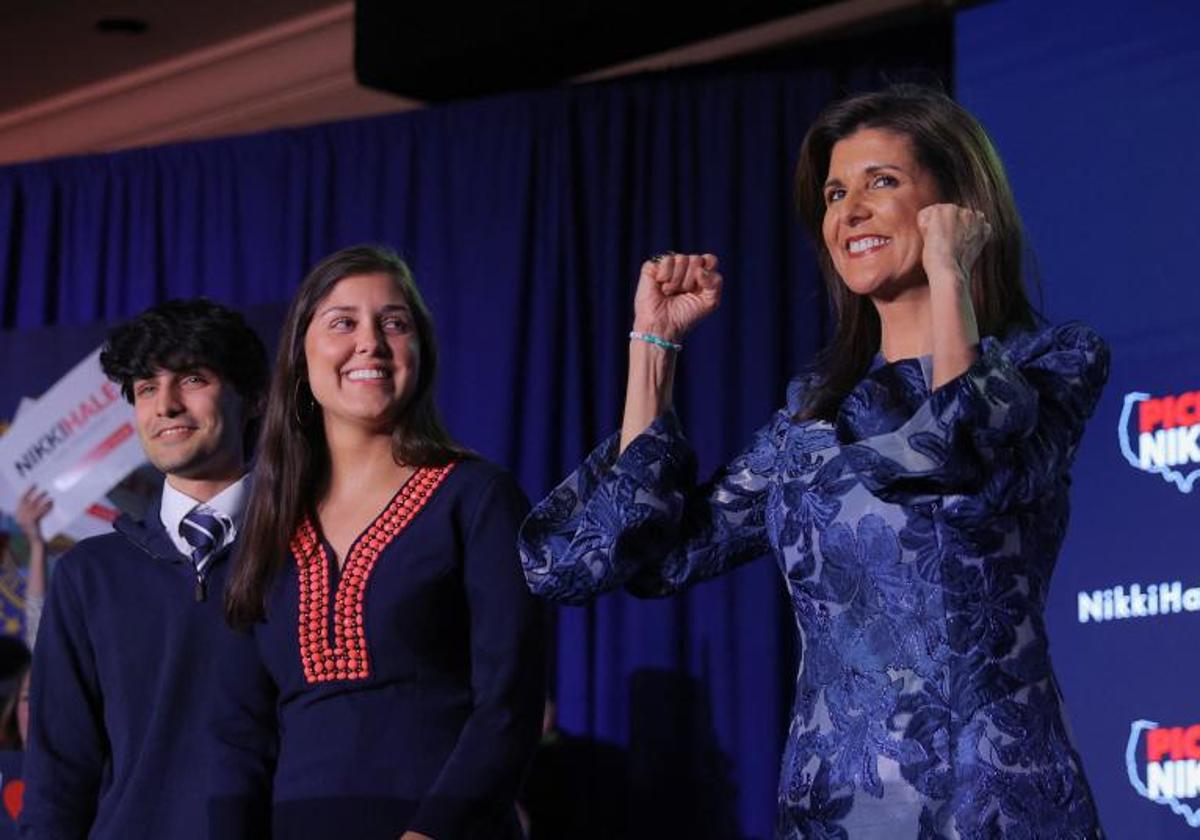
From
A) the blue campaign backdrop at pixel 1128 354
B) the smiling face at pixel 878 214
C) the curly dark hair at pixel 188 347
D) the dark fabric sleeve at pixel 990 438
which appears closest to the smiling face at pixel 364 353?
the curly dark hair at pixel 188 347

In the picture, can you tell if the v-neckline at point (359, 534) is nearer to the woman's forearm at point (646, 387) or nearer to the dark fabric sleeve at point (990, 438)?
the woman's forearm at point (646, 387)

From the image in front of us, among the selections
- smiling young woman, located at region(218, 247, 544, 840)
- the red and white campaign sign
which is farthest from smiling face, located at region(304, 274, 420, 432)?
the red and white campaign sign

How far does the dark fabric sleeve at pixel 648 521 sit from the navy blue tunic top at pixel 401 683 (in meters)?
0.30

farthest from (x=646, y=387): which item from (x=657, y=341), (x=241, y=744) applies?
(x=241, y=744)

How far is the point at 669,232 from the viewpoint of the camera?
519 cm

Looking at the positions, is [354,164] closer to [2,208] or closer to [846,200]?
[2,208]

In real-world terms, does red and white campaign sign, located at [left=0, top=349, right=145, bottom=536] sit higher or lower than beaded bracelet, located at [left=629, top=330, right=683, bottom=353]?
higher

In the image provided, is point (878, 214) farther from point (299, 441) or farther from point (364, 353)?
point (299, 441)

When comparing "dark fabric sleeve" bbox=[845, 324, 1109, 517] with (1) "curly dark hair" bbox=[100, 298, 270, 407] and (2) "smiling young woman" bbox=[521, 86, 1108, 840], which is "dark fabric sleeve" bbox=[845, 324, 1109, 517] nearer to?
(2) "smiling young woman" bbox=[521, 86, 1108, 840]

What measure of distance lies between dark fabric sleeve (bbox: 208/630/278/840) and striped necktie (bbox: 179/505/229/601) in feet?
0.69

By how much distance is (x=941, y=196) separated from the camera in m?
2.07

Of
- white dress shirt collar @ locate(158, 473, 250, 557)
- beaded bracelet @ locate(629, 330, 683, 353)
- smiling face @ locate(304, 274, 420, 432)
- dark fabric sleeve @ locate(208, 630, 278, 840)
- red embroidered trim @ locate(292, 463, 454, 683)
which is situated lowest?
dark fabric sleeve @ locate(208, 630, 278, 840)

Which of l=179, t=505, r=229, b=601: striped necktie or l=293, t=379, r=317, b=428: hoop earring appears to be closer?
l=293, t=379, r=317, b=428: hoop earring

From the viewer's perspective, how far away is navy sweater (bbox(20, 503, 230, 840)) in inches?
105
